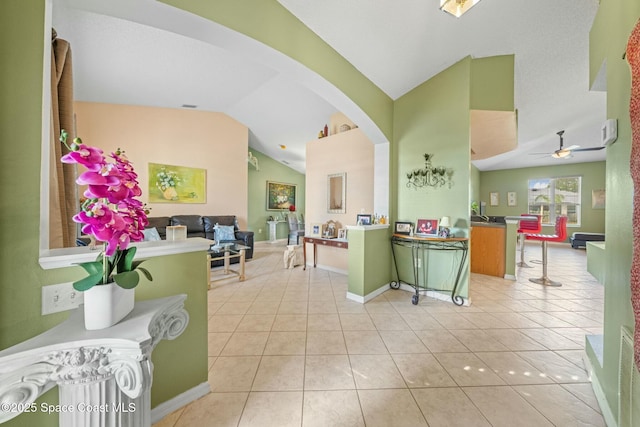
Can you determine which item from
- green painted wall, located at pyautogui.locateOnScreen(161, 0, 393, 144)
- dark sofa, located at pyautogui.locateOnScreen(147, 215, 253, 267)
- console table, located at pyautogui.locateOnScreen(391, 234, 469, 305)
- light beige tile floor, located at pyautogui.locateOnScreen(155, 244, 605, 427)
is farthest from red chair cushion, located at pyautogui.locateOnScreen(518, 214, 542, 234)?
dark sofa, located at pyautogui.locateOnScreen(147, 215, 253, 267)

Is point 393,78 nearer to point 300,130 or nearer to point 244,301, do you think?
point 300,130

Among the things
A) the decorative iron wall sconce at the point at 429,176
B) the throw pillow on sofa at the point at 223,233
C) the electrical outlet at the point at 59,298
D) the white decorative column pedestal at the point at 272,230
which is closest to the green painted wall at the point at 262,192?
the white decorative column pedestal at the point at 272,230

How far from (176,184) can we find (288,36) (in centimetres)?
463

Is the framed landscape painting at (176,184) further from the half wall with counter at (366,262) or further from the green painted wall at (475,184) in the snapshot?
the green painted wall at (475,184)

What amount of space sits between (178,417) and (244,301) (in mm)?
1668

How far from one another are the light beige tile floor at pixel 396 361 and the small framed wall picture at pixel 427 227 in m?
0.94

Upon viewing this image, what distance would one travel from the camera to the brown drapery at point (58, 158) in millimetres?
1141

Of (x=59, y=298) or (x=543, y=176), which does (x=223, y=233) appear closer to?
(x=59, y=298)

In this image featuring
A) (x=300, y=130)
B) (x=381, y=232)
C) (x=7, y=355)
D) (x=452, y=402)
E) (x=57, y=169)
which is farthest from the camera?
(x=300, y=130)

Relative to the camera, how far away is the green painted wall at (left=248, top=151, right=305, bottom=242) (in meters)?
7.63

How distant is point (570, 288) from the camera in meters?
3.44

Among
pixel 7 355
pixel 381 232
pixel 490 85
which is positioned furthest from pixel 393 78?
pixel 7 355

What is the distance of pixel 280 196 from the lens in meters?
8.38

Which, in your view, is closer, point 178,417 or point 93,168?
point 93,168
